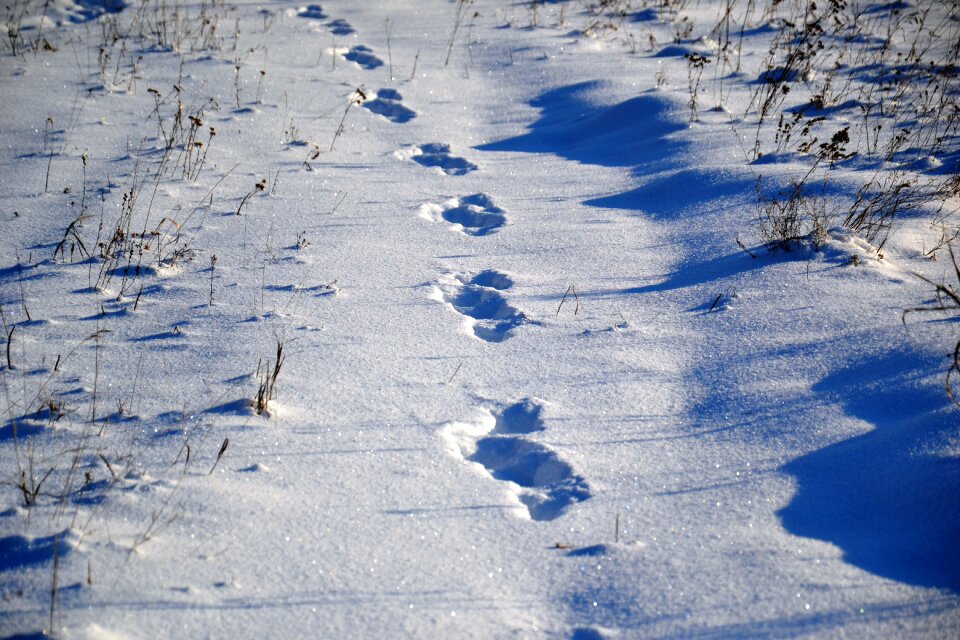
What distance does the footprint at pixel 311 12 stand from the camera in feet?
23.6

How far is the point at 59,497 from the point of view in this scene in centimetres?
187

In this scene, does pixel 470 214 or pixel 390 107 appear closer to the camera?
pixel 470 214

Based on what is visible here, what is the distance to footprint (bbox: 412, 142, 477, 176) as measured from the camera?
4371mm

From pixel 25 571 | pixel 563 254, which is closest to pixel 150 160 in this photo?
pixel 563 254

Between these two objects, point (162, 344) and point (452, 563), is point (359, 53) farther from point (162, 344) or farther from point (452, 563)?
point (452, 563)

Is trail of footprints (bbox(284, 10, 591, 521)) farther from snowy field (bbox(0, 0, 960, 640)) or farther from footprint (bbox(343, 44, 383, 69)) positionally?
footprint (bbox(343, 44, 383, 69))

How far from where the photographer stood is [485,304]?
3051mm

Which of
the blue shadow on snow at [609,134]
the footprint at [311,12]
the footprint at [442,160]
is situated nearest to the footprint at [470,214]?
the footprint at [442,160]

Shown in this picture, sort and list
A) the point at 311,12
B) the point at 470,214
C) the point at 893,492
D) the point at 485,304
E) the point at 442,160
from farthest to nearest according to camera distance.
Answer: the point at 311,12, the point at 442,160, the point at 470,214, the point at 485,304, the point at 893,492

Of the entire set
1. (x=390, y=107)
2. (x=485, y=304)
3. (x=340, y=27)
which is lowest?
(x=485, y=304)

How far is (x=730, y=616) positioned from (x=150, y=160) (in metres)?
3.94

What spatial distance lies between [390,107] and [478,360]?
10.6 feet

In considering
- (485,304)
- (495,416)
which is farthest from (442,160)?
(495,416)

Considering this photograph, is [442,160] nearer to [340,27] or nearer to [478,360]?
[478,360]
